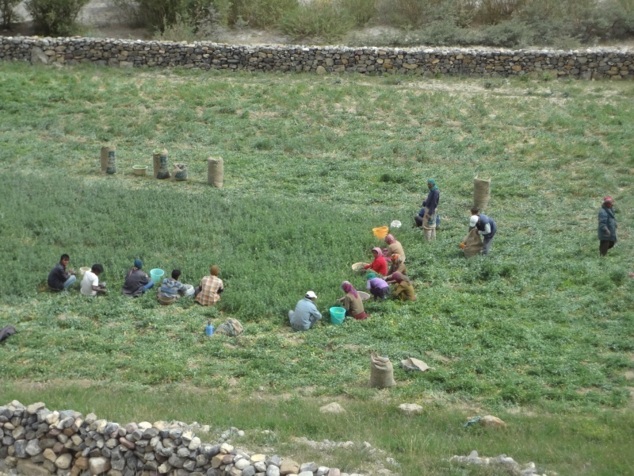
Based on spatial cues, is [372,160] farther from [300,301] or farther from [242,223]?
[300,301]

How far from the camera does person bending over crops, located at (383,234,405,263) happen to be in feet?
56.8

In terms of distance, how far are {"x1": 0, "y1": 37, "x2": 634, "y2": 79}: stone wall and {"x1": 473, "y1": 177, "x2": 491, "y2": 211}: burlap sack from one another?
9968mm

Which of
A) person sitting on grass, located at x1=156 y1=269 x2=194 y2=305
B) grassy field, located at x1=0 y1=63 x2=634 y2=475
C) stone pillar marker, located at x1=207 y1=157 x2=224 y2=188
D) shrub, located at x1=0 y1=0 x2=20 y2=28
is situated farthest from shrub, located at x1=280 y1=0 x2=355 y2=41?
person sitting on grass, located at x1=156 y1=269 x2=194 y2=305

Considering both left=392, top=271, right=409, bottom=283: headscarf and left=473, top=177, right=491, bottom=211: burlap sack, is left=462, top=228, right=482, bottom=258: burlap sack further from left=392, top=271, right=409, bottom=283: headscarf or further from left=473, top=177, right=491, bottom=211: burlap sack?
left=473, top=177, right=491, bottom=211: burlap sack

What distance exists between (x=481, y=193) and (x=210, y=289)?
6899 millimetres

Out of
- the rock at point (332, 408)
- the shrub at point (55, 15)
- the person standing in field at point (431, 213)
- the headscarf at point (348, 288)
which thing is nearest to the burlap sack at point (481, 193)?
the person standing in field at point (431, 213)

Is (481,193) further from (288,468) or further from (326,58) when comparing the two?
(288,468)

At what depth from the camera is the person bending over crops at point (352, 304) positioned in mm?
15562

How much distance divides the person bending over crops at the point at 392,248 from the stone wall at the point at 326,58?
13015 mm

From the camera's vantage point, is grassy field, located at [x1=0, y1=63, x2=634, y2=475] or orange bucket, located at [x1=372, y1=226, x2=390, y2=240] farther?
orange bucket, located at [x1=372, y1=226, x2=390, y2=240]

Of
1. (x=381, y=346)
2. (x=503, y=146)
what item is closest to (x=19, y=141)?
(x=503, y=146)

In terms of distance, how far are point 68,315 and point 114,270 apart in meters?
1.55

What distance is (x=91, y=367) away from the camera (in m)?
13.8

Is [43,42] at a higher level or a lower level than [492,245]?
higher
